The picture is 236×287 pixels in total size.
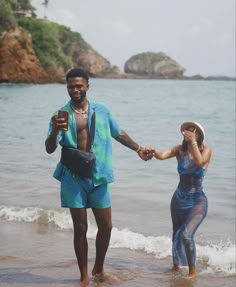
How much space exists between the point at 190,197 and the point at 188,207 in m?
0.10

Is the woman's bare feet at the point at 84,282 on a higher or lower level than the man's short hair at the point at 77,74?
lower

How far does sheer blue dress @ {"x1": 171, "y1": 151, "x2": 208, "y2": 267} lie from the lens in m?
5.57

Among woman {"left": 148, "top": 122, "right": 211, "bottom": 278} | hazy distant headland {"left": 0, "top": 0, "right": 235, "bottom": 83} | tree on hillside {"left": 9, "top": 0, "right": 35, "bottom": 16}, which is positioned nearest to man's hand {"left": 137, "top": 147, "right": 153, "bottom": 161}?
woman {"left": 148, "top": 122, "right": 211, "bottom": 278}

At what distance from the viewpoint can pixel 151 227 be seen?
8.30 m

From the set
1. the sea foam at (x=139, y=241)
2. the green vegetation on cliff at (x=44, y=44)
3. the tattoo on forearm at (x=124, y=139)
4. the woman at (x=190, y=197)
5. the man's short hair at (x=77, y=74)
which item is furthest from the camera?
the green vegetation on cliff at (x=44, y=44)

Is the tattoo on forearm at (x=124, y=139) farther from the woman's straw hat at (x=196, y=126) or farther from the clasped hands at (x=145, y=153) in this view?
the woman's straw hat at (x=196, y=126)

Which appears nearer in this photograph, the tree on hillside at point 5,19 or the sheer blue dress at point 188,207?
the sheer blue dress at point 188,207

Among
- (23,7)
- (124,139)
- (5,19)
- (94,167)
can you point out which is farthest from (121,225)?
(23,7)

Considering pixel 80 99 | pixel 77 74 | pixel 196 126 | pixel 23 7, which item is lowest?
pixel 196 126

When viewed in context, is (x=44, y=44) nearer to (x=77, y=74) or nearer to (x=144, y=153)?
(x=144, y=153)

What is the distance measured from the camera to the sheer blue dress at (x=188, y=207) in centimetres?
557

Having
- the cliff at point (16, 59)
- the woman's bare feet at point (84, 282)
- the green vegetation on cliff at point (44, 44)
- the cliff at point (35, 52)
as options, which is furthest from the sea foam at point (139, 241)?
the green vegetation on cliff at point (44, 44)

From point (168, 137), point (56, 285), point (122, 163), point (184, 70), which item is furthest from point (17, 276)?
point (184, 70)

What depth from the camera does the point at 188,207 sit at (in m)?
5.61
